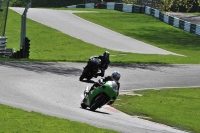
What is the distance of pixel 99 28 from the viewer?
169ft

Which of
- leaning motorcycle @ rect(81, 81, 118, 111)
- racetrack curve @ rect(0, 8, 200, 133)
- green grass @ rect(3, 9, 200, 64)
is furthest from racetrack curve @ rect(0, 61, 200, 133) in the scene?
green grass @ rect(3, 9, 200, 64)

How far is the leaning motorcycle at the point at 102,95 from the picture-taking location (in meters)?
18.0

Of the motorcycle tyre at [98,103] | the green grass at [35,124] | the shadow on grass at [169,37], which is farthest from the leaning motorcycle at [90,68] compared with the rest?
the shadow on grass at [169,37]

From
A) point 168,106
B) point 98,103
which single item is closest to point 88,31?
point 168,106

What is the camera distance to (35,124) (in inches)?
518

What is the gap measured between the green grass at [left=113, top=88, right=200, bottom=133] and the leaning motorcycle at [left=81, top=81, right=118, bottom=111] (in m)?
1.33

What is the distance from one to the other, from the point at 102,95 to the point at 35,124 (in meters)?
5.21

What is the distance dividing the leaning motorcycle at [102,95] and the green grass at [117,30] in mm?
13058

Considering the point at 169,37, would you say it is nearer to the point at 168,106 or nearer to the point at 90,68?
the point at 90,68

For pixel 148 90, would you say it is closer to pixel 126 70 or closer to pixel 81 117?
pixel 126 70

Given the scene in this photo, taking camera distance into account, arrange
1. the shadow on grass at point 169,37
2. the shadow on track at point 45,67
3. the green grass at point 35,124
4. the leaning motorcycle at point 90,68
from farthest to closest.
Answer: the shadow on grass at point 169,37 < the shadow on track at point 45,67 < the leaning motorcycle at point 90,68 < the green grass at point 35,124

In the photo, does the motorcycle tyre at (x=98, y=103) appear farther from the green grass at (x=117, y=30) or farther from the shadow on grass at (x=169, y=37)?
the shadow on grass at (x=169, y=37)

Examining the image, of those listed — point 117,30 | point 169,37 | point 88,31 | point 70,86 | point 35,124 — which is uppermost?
point 35,124

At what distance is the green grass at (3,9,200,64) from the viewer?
120ft
